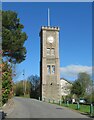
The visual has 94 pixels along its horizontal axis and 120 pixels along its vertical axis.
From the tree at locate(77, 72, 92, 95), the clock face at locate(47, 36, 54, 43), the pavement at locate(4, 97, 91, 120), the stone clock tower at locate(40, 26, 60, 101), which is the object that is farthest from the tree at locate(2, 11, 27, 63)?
the tree at locate(77, 72, 92, 95)

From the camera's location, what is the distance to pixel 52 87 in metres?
66.5

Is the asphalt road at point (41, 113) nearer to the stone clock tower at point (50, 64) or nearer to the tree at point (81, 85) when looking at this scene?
the tree at point (81, 85)

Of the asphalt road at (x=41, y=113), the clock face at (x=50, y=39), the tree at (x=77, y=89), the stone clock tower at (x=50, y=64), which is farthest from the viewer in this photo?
the clock face at (x=50, y=39)

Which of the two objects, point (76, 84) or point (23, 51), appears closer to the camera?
point (23, 51)

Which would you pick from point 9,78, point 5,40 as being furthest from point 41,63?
point 9,78

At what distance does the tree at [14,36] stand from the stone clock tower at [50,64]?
1257 inches

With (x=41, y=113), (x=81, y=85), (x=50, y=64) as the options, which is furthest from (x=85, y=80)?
(x=41, y=113)

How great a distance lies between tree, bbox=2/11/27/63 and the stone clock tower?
105 ft

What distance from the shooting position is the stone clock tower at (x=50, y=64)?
6606 centimetres

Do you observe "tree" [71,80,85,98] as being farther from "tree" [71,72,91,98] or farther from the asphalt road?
the asphalt road

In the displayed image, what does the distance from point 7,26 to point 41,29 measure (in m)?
36.3

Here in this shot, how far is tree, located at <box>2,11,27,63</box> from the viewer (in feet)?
102

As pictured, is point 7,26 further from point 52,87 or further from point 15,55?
point 52,87

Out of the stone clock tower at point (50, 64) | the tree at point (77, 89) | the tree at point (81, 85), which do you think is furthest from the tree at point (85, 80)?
the stone clock tower at point (50, 64)
